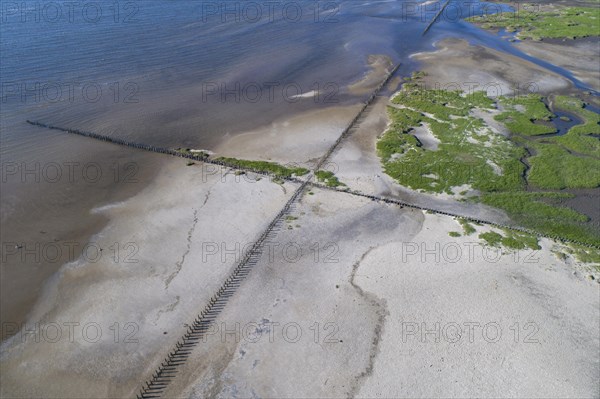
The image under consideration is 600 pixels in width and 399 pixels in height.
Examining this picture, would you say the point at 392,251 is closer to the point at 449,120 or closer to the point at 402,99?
the point at 449,120

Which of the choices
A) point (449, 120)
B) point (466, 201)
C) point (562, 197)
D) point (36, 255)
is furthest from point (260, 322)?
point (449, 120)
